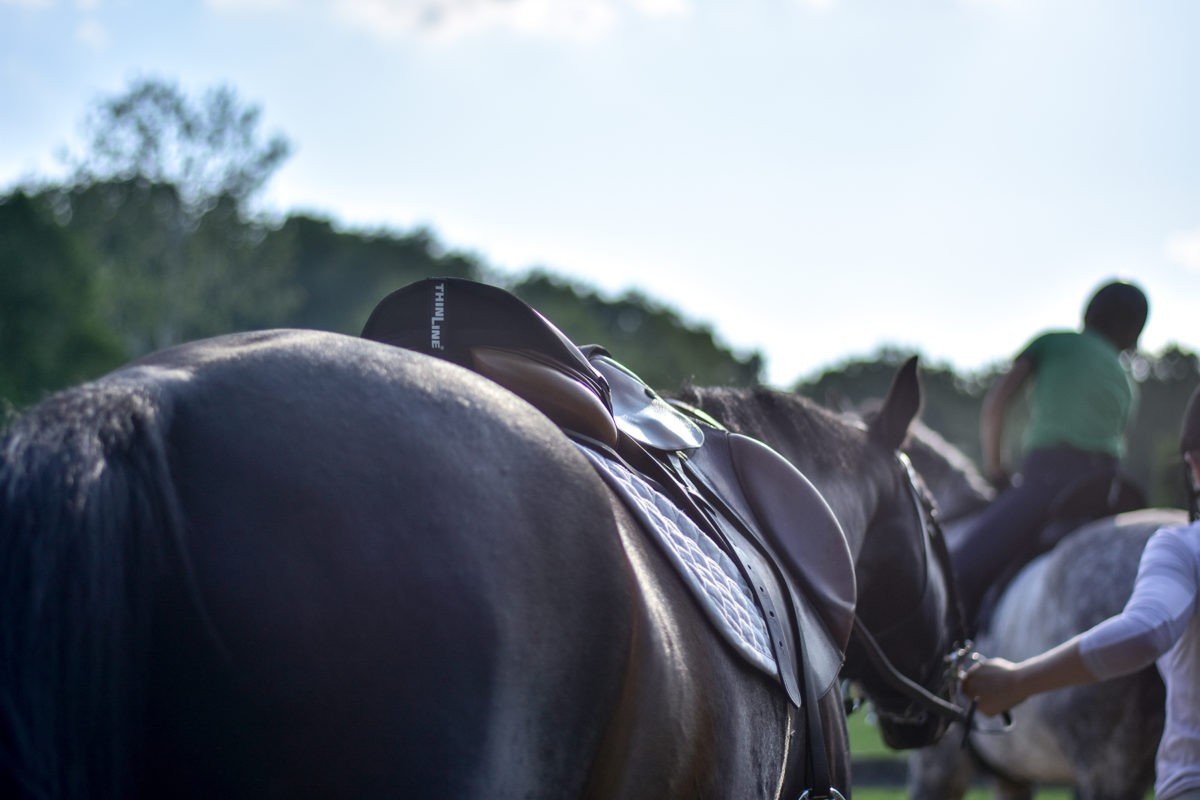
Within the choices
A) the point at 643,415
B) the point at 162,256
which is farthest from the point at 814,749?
the point at 162,256

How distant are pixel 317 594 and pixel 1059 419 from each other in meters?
4.98

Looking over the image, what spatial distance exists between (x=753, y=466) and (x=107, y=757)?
1.70 meters

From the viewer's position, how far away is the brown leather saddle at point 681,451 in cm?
208

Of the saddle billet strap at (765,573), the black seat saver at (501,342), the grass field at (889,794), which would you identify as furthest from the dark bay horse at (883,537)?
the grass field at (889,794)

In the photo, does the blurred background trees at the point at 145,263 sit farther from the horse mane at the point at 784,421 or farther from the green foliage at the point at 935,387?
the horse mane at the point at 784,421

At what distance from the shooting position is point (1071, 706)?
16.5 ft

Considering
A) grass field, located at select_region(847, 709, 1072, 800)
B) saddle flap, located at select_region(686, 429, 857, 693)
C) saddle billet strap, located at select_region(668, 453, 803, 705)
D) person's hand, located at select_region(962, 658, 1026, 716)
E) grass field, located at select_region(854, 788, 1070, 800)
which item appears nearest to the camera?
saddle billet strap, located at select_region(668, 453, 803, 705)

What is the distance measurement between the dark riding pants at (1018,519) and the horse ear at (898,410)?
2207 mm

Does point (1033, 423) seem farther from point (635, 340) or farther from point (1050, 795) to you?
point (635, 340)

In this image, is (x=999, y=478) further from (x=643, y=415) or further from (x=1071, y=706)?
(x=643, y=415)

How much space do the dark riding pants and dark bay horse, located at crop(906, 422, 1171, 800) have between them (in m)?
0.12

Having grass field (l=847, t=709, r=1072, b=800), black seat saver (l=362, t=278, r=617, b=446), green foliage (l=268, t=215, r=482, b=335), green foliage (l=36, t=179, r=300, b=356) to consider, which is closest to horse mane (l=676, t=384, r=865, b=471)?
black seat saver (l=362, t=278, r=617, b=446)

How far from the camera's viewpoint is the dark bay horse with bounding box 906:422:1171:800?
4859 millimetres

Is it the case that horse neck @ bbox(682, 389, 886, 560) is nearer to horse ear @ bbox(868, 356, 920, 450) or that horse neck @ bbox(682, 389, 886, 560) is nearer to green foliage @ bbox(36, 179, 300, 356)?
horse ear @ bbox(868, 356, 920, 450)
